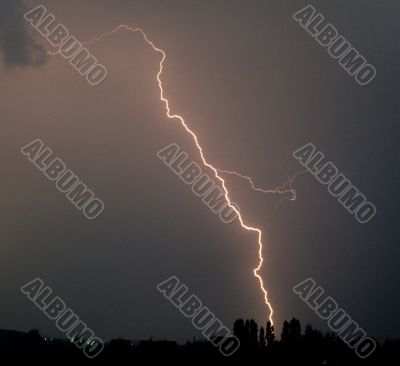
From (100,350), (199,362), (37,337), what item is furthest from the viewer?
(37,337)

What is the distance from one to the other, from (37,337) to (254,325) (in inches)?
763

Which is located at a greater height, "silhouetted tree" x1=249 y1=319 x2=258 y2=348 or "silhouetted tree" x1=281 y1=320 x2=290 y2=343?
"silhouetted tree" x1=281 y1=320 x2=290 y2=343

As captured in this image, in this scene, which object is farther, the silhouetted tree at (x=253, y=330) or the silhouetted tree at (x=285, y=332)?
the silhouetted tree at (x=253, y=330)

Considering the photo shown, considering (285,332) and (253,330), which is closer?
(285,332)

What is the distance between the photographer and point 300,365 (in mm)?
29328

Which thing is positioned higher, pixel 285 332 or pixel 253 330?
pixel 285 332

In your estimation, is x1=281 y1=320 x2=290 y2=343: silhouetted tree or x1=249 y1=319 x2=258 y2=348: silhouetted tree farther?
x1=249 y1=319 x2=258 y2=348: silhouetted tree

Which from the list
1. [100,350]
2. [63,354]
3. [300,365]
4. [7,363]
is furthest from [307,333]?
[7,363]

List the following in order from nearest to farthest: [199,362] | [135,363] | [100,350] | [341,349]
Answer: [135,363] < [199,362] < [100,350] < [341,349]

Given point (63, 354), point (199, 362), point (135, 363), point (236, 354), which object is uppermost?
point (236, 354)

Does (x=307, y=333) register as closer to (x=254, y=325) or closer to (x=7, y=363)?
(x=254, y=325)

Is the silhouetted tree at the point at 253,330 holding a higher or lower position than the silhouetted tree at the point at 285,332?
lower

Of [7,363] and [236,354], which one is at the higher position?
[236,354]

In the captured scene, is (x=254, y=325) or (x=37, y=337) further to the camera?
(x=37, y=337)
